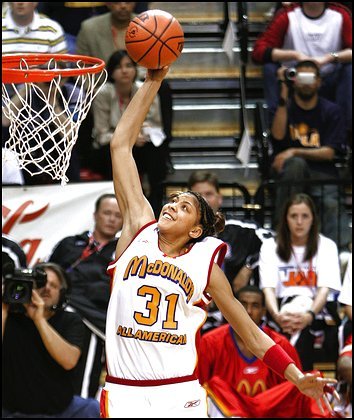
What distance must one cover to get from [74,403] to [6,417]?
47cm

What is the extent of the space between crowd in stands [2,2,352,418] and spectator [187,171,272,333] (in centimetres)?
1

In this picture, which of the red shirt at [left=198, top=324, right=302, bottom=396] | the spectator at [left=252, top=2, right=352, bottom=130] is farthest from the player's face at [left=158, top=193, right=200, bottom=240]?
the spectator at [left=252, top=2, right=352, bottom=130]

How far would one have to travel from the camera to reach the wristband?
5.49 meters

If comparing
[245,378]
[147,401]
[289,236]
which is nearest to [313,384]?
[147,401]

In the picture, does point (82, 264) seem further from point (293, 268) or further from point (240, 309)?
point (240, 309)

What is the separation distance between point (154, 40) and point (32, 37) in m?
4.23

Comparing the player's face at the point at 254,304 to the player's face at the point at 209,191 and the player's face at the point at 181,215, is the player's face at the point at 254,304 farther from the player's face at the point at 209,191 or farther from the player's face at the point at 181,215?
the player's face at the point at 181,215

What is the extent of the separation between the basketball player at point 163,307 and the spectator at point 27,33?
13.9ft

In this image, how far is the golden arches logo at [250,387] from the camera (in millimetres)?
7754

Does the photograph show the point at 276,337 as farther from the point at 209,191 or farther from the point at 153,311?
the point at 153,311

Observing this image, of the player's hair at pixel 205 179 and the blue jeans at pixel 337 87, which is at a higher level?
the blue jeans at pixel 337 87

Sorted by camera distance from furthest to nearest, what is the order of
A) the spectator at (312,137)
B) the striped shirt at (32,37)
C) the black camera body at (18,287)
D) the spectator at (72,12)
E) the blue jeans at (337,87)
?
the spectator at (72,12), the blue jeans at (337,87), the striped shirt at (32,37), the spectator at (312,137), the black camera body at (18,287)

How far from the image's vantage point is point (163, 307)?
209 inches

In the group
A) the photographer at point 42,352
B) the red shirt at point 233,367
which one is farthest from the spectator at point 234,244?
the photographer at point 42,352
